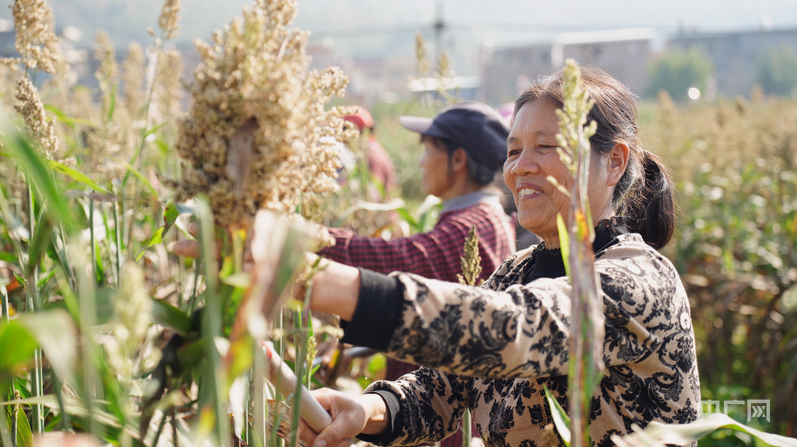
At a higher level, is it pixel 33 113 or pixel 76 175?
pixel 33 113

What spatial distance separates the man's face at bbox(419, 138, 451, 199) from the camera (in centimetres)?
235

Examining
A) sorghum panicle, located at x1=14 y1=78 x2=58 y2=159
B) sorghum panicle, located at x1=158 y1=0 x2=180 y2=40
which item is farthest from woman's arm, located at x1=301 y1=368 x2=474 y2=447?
sorghum panicle, located at x1=158 y1=0 x2=180 y2=40

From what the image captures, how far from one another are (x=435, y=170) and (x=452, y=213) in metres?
0.24

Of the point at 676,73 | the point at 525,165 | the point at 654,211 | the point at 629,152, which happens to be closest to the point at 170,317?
the point at 525,165

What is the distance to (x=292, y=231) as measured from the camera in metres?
0.53

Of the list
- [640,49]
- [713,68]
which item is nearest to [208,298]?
[713,68]

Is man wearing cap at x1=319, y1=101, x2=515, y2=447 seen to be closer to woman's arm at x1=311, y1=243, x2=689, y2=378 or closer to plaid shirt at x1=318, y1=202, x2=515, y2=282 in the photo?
plaid shirt at x1=318, y1=202, x2=515, y2=282

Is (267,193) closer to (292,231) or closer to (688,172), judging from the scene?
(292,231)

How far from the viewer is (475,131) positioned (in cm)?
229

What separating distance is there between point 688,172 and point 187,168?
4596mm

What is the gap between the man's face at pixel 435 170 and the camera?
235 centimetres

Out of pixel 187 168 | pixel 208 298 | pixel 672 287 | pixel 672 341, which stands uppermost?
pixel 187 168

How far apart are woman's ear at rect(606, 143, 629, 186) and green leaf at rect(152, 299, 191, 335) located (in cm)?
93

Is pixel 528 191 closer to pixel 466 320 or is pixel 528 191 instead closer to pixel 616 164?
pixel 616 164
